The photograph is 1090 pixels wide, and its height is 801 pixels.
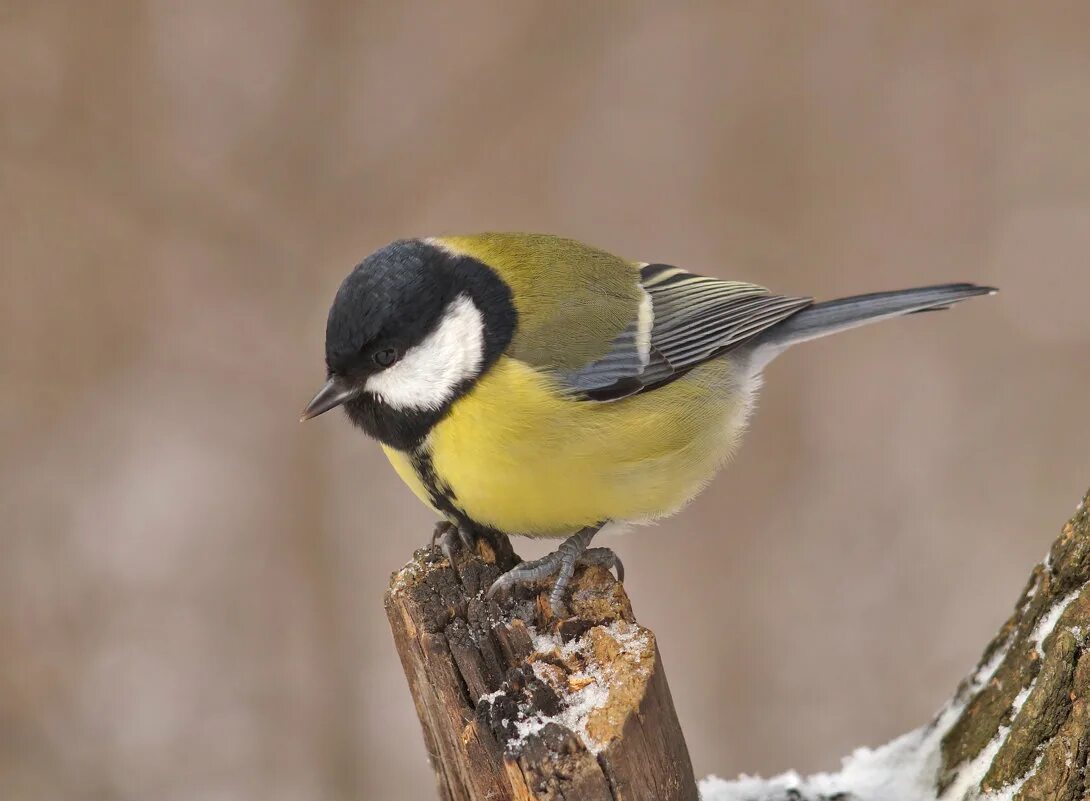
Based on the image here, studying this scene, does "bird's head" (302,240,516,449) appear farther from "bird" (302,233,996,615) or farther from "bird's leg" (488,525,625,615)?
"bird's leg" (488,525,625,615)

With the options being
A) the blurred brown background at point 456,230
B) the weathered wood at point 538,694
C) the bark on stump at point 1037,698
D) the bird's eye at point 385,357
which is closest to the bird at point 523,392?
the bird's eye at point 385,357

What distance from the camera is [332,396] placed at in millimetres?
2387

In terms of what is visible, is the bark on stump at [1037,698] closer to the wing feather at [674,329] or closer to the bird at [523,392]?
the bird at [523,392]

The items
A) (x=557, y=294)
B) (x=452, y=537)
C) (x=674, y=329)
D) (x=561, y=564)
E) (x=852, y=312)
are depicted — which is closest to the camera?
(x=561, y=564)

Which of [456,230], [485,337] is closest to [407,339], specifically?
[485,337]

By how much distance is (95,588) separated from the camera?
4344 millimetres

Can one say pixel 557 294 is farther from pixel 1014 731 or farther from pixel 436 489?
pixel 1014 731

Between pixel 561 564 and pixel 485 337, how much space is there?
1.79 ft

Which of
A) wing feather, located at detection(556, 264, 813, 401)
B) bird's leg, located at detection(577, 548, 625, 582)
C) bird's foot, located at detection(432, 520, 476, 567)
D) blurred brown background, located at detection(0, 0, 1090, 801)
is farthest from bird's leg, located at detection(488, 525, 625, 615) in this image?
blurred brown background, located at detection(0, 0, 1090, 801)

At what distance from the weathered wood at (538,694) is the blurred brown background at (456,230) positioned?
8.30ft

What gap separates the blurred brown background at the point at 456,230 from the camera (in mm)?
4375

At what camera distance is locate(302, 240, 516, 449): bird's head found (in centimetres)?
229

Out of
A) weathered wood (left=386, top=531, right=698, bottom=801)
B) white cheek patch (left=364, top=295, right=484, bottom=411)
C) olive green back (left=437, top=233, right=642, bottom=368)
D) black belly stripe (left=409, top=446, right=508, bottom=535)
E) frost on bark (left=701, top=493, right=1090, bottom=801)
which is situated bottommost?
frost on bark (left=701, top=493, right=1090, bottom=801)

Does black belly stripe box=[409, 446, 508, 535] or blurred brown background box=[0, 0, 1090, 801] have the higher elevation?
blurred brown background box=[0, 0, 1090, 801]
